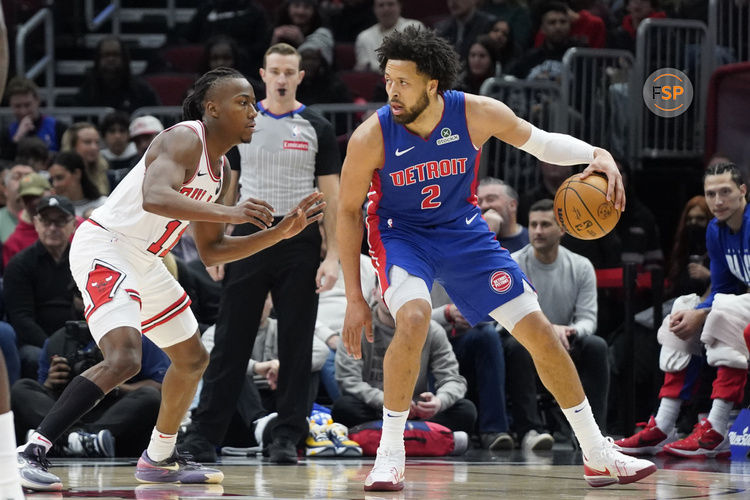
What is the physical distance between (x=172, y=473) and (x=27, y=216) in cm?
422

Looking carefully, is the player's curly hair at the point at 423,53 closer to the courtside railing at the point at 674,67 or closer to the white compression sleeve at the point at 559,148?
the white compression sleeve at the point at 559,148

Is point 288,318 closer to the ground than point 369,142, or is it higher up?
closer to the ground

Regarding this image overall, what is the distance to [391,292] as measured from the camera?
5148 mm

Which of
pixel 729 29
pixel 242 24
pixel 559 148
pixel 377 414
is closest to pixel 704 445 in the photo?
pixel 377 414

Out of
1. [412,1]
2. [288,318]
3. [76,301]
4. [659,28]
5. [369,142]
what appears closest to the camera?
[369,142]

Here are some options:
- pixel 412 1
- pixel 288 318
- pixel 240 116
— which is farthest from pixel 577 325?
pixel 412 1

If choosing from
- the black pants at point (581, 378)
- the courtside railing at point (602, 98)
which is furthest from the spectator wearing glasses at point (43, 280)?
the courtside railing at point (602, 98)

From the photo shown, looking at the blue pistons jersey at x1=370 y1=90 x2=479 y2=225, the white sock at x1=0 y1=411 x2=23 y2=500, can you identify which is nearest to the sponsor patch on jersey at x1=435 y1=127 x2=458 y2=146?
the blue pistons jersey at x1=370 y1=90 x2=479 y2=225

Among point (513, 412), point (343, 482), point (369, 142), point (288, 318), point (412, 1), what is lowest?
point (513, 412)

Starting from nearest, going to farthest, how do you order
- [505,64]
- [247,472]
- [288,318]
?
[247,472]
[288,318]
[505,64]

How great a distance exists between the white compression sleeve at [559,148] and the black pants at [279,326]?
1.85 meters

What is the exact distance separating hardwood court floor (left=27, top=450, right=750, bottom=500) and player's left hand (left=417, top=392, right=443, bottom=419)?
54 centimetres

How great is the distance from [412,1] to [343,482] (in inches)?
340

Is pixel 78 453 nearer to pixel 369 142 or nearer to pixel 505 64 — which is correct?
pixel 369 142
